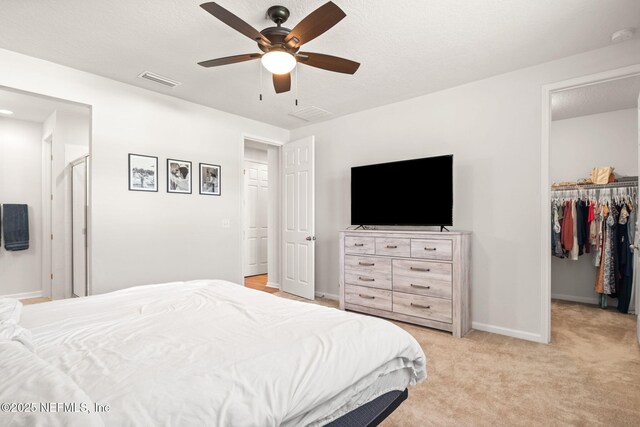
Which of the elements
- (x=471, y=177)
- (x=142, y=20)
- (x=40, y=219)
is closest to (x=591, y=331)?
(x=471, y=177)

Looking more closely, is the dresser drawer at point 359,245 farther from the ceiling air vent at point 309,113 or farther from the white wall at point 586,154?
the white wall at point 586,154

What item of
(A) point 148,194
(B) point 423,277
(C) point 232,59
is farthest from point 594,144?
(A) point 148,194

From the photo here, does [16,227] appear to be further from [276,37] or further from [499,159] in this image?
[499,159]

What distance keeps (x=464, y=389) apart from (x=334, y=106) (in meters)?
3.28

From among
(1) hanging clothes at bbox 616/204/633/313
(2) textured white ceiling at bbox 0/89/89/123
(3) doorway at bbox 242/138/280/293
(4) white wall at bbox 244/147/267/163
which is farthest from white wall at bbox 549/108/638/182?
(2) textured white ceiling at bbox 0/89/89/123

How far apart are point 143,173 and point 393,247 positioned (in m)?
2.81

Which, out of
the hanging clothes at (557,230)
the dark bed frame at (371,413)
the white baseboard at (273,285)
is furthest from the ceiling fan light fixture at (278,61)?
the hanging clothes at (557,230)

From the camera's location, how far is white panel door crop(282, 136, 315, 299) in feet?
14.9

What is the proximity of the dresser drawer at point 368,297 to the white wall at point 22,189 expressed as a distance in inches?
177

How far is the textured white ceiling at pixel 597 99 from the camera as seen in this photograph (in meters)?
3.63

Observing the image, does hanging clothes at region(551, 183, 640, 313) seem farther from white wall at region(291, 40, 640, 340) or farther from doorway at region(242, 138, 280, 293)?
doorway at region(242, 138, 280, 293)

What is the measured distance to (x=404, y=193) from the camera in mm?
3676

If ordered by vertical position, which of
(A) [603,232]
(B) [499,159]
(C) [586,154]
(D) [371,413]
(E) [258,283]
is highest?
(C) [586,154]

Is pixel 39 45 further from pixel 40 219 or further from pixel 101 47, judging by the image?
pixel 40 219
